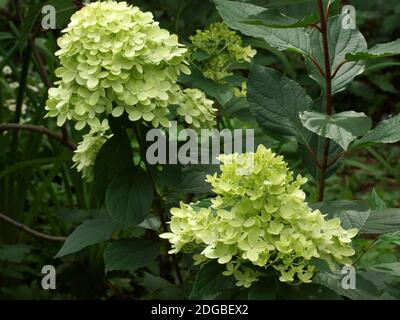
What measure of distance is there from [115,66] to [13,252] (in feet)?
3.74

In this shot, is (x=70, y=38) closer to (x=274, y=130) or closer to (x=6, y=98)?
(x=274, y=130)

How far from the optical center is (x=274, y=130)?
1521 millimetres

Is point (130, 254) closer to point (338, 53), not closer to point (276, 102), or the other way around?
point (276, 102)

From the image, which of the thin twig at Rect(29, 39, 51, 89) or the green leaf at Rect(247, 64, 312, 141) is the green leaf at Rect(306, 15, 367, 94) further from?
the thin twig at Rect(29, 39, 51, 89)

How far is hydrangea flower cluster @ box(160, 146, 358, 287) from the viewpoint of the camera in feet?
3.88

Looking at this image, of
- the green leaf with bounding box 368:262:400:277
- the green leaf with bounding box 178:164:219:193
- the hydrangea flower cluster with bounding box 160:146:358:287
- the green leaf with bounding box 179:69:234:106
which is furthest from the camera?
the green leaf with bounding box 179:69:234:106

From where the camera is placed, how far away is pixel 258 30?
4.85ft

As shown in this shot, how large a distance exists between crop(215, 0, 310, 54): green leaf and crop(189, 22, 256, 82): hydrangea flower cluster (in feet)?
1.46

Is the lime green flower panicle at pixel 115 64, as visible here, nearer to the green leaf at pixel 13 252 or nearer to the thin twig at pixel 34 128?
the thin twig at pixel 34 128

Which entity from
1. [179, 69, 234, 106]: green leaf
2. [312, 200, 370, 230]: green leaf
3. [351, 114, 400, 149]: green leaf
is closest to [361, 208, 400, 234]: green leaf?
[312, 200, 370, 230]: green leaf

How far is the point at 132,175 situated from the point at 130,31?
0.33 meters

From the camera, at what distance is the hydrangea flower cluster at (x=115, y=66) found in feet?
4.71

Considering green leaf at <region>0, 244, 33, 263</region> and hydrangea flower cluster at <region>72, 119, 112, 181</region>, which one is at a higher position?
hydrangea flower cluster at <region>72, 119, 112, 181</region>
